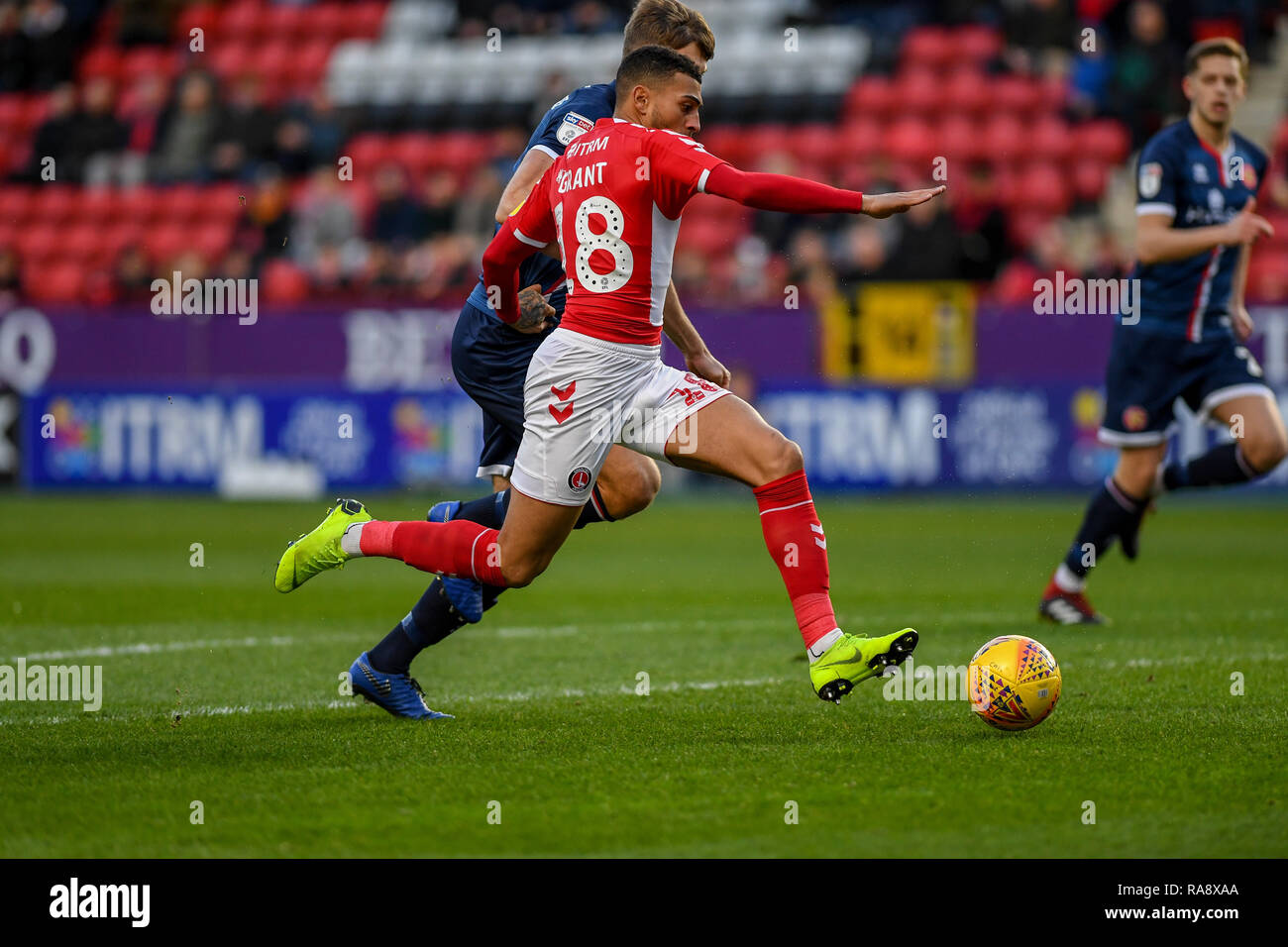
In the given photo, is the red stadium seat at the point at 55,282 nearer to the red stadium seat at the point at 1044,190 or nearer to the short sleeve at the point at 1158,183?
the red stadium seat at the point at 1044,190

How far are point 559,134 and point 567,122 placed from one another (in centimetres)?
5

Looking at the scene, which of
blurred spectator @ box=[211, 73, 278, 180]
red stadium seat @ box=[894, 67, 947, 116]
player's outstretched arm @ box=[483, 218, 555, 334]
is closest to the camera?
player's outstretched arm @ box=[483, 218, 555, 334]

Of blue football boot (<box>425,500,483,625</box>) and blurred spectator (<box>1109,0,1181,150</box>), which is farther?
blurred spectator (<box>1109,0,1181,150</box>)

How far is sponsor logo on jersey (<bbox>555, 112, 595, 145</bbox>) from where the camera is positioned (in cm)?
559

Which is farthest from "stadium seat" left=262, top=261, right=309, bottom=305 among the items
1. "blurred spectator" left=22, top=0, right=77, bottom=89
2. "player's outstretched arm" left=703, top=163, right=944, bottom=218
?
"player's outstretched arm" left=703, top=163, right=944, bottom=218

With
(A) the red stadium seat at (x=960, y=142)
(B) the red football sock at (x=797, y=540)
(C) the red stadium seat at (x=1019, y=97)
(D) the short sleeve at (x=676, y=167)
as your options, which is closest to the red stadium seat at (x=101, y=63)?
(A) the red stadium seat at (x=960, y=142)

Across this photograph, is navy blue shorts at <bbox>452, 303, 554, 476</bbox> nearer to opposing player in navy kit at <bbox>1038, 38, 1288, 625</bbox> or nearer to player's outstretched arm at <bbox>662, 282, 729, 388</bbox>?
player's outstretched arm at <bbox>662, 282, 729, 388</bbox>

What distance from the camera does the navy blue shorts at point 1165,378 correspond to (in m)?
7.86

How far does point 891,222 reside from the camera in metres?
16.8

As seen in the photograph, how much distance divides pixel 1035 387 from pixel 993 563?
4487 mm

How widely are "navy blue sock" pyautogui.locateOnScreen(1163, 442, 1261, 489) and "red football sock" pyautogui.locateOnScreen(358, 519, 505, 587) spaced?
4131 millimetres

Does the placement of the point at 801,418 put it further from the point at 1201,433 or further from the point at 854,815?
the point at 854,815

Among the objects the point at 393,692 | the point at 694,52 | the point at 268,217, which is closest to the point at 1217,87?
the point at 694,52
